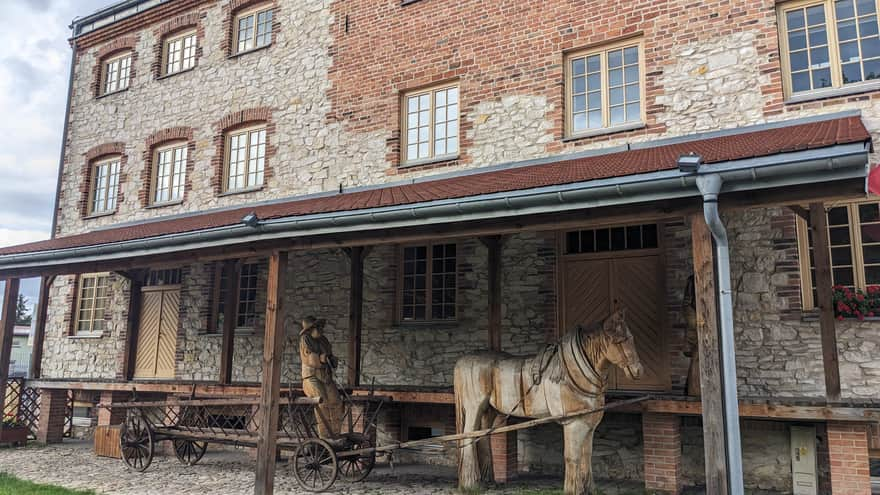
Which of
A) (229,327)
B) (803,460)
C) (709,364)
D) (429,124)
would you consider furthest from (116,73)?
(803,460)

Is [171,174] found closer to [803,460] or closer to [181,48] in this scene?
[181,48]

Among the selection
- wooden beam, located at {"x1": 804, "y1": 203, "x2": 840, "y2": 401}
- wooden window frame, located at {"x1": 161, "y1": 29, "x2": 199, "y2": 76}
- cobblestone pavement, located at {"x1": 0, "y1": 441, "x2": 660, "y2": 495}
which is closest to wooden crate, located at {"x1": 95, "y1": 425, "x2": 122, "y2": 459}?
cobblestone pavement, located at {"x1": 0, "y1": 441, "x2": 660, "y2": 495}

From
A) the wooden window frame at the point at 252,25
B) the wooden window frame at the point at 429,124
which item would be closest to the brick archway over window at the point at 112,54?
the wooden window frame at the point at 252,25

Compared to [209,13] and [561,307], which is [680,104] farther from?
[209,13]

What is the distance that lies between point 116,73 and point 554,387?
525 inches

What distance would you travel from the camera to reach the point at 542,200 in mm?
6125

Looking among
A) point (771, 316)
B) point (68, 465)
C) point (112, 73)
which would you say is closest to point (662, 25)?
point (771, 316)

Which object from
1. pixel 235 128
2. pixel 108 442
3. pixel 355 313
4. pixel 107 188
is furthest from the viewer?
pixel 107 188

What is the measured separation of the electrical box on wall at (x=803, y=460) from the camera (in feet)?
23.9

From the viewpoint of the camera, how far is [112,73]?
51.9 ft

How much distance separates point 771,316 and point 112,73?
586 inches

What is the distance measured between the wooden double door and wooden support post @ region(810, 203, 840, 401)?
1.78 meters

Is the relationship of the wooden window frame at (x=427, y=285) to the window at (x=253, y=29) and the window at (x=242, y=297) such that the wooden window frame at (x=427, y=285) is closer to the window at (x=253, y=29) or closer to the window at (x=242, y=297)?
the window at (x=242, y=297)

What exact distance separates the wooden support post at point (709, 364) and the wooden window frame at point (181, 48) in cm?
1180
